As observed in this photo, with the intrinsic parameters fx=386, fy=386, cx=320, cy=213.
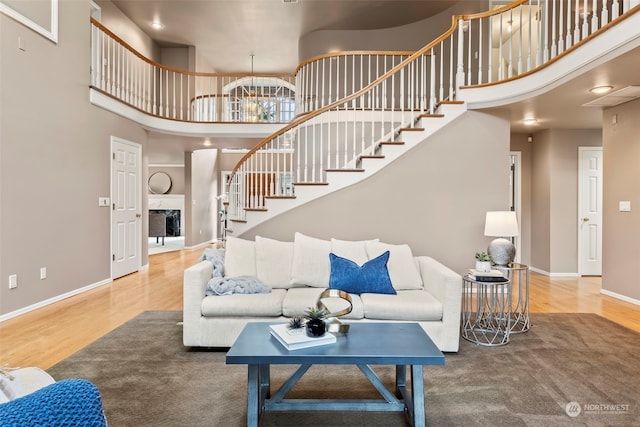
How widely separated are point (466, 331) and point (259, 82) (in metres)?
10.4

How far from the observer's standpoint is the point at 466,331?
353 centimetres

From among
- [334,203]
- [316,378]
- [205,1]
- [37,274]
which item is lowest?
[316,378]

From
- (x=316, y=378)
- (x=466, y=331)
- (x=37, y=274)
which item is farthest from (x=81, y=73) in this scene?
(x=466, y=331)

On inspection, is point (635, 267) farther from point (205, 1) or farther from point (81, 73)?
point (205, 1)

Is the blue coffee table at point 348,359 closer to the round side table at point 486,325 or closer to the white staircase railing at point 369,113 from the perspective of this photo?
the round side table at point 486,325

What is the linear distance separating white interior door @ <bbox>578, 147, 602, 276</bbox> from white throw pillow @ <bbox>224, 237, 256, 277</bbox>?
539 cm

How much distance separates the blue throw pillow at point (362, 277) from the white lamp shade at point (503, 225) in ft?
3.99

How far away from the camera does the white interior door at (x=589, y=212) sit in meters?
6.16

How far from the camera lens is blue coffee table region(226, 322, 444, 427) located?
1871mm

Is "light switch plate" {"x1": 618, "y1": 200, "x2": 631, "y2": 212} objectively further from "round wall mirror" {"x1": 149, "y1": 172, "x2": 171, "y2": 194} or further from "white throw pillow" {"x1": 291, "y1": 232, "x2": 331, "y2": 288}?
"round wall mirror" {"x1": 149, "y1": 172, "x2": 171, "y2": 194}

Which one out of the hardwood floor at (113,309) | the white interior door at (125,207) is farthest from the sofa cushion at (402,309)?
the white interior door at (125,207)

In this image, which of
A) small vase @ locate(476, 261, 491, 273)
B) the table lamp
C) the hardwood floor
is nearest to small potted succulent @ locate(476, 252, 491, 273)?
small vase @ locate(476, 261, 491, 273)

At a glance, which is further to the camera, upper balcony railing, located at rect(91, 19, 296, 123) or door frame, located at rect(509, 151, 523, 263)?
door frame, located at rect(509, 151, 523, 263)

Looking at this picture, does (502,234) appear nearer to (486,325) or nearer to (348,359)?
(486,325)
